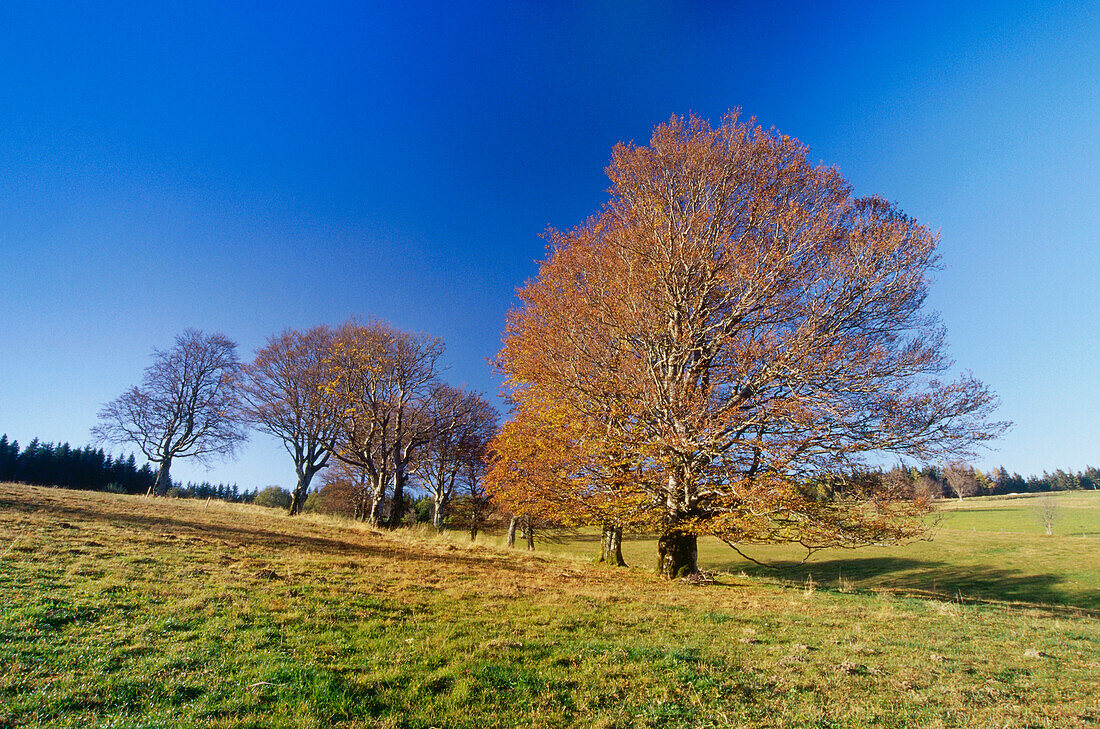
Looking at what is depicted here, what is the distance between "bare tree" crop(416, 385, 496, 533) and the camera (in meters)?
34.2

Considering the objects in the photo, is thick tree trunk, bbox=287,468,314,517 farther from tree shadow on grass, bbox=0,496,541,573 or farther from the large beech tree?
the large beech tree

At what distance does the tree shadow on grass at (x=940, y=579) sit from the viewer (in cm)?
1944

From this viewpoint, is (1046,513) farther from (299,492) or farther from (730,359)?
(299,492)

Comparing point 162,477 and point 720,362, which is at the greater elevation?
point 720,362

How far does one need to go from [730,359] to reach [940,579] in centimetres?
2629

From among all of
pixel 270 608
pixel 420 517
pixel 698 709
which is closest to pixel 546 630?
pixel 698 709

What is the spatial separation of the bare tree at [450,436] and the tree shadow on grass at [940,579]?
74.4ft

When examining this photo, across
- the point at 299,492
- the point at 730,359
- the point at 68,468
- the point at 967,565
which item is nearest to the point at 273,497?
the point at 68,468

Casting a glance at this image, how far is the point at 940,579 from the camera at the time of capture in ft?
86.9

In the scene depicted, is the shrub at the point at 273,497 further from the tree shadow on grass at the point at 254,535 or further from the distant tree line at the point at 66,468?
the tree shadow on grass at the point at 254,535

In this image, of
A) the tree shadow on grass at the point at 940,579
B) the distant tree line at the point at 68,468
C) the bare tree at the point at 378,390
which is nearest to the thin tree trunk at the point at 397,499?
the bare tree at the point at 378,390

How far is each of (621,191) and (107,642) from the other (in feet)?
54.7

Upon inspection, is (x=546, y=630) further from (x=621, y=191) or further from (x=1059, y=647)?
(x=621, y=191)

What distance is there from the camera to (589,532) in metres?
65.2
